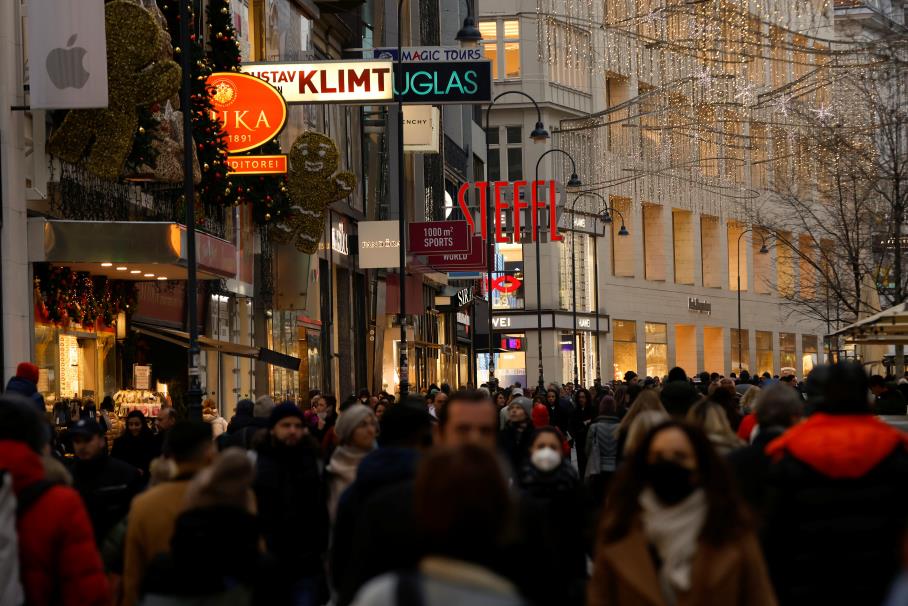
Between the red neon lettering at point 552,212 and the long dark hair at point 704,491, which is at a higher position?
the red neon lettering at point 552,212

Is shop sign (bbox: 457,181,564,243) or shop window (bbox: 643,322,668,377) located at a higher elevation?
shop sign (bbox: 457,181,564,243)

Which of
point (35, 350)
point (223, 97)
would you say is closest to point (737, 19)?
point (35, 350)

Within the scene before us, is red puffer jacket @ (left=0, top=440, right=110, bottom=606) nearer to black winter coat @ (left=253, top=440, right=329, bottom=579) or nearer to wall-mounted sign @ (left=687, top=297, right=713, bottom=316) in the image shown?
black winter coat @ (left=253, top=440, right=329, bottom=579)

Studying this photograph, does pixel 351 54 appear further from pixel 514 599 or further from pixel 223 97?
pixel 514 599

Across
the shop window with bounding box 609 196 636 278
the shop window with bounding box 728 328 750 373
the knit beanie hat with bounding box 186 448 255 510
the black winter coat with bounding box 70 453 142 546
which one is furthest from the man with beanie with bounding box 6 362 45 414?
the shop window with bounding box 728 328 750 373

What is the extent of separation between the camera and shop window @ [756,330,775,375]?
346 feet

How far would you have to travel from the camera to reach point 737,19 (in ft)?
63.3

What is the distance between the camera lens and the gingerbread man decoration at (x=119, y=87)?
79.3 feet

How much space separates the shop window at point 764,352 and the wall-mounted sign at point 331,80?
76866 millimetres

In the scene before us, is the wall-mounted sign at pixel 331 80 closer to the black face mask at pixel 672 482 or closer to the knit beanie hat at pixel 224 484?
the knit beanie hat at pixel 224 484

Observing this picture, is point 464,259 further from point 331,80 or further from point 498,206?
point 331,80

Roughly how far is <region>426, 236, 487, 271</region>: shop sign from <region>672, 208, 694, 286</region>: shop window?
150 feet

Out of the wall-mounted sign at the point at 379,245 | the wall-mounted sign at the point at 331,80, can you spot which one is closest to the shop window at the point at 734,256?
the wall-mounted sign at the point at 379,245

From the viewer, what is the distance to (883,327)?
2891 cm
